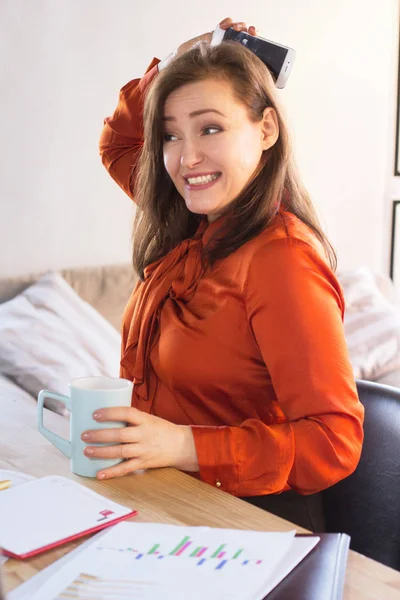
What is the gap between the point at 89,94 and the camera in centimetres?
255

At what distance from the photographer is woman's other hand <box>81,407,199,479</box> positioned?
979 millimetres

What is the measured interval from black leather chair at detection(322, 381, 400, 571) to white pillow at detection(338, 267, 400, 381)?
1373 mm

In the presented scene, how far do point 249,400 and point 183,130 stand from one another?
451 mm

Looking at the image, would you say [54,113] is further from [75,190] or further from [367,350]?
[367,350]

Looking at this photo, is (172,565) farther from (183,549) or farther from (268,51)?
(268,51)

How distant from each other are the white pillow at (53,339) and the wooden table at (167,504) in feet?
2.99

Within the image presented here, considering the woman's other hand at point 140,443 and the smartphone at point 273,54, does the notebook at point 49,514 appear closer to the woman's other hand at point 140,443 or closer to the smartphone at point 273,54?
the woman's other hand at point 140,443

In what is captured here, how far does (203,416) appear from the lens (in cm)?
126

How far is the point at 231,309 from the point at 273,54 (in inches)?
18.6

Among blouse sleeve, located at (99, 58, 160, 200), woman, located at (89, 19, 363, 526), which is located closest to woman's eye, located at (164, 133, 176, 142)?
woman, located at (89, 19, 363, 526)

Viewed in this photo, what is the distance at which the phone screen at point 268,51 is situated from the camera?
4.55 ft

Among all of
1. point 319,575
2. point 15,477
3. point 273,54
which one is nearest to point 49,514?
point 15,477

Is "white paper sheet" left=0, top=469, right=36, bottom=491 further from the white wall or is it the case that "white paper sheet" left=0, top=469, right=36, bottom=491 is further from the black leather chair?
the white wall

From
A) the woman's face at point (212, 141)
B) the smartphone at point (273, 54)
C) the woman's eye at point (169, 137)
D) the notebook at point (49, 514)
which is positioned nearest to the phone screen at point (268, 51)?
the smartphone at point (273, 54)
